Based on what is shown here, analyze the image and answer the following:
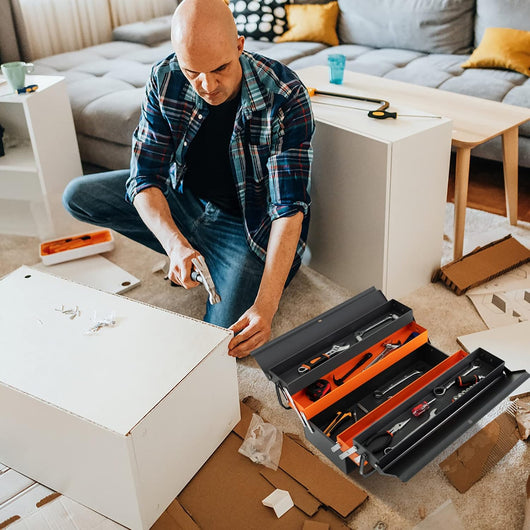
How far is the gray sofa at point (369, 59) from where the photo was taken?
2.42 m

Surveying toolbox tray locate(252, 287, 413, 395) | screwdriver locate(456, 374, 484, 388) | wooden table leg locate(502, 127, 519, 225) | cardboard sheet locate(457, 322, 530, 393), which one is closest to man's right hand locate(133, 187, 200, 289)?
toolbox tray locate(252, 287, 413, 395)

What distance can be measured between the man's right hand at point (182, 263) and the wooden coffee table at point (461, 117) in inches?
31.5

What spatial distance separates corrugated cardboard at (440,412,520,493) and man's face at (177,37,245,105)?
94cm

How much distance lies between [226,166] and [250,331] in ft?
1.67

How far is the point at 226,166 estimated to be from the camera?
164 centimetres

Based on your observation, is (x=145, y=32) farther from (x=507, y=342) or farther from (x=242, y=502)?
(x=242, y=502)

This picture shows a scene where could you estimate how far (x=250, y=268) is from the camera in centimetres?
163

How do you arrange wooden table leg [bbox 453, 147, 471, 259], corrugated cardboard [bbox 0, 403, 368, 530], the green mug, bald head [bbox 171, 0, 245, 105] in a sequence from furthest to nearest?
the green mug < wooden table leg [bbox 453, 147, 471, 259] < bald head [bbox 171, 0, 245, 105] < corrugated cardboard [bbox 0, 403, 368, 530]

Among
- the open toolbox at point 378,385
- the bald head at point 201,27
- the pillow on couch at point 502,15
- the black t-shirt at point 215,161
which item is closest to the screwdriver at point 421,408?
the open toolbox at point 378,385

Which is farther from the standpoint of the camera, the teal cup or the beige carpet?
the teal cup

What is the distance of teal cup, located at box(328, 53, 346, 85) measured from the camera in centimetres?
198

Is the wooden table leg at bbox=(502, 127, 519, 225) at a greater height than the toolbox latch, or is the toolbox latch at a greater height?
the wooden table leg at bbox=(502, 127, 519, 225)

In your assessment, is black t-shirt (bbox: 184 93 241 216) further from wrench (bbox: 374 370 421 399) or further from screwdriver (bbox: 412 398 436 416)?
screwdriver (bbox: 412 398 436 416)

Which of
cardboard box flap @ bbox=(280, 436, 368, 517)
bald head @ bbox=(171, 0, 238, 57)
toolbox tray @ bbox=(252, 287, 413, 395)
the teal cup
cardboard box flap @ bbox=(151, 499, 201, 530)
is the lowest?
cardboard box flap @ bbox=(280, 436, 368, 517)
